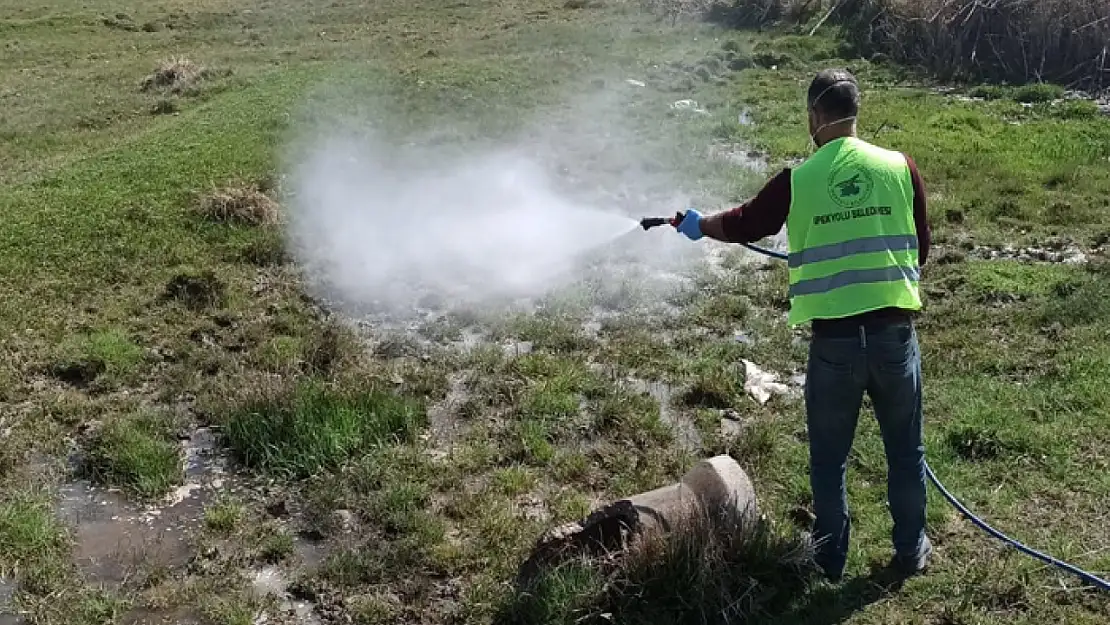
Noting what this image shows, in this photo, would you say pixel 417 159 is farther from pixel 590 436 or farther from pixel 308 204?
pixel 590 436

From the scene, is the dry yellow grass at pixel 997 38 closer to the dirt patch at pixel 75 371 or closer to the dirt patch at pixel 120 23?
the dirt patch at pixel 75 371

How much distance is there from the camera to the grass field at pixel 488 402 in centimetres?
462

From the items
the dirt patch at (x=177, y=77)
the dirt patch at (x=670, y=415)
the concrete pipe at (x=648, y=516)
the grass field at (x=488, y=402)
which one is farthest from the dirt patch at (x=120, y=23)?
the concrete pipe at (x=648, y=516)

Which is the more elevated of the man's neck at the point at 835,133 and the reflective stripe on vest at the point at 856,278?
the man's neck at the point at 835,133

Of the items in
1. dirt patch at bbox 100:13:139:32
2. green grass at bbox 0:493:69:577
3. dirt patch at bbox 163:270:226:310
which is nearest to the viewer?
green grass at bbox 0:493:69:577

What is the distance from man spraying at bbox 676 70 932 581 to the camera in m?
4.12

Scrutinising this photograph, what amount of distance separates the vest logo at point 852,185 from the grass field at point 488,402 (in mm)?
1622

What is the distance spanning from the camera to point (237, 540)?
5.13 meters

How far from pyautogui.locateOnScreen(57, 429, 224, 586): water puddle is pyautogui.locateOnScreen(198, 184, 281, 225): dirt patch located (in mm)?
3975

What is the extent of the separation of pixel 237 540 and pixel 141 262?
14.2 feet

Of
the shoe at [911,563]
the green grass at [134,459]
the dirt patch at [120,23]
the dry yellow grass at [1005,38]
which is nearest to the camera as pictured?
the shoe at [911,563]

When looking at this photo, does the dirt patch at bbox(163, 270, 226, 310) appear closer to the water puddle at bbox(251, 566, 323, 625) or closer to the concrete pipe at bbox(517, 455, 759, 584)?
the water puddle at bbox(251, 566, 323, 625)

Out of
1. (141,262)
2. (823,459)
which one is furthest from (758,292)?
(141,262)

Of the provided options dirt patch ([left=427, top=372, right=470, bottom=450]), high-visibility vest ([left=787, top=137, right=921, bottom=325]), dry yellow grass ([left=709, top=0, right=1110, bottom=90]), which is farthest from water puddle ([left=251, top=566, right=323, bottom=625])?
dry yellow grass ([left=709, top=0, right=1110, bottom=90])
